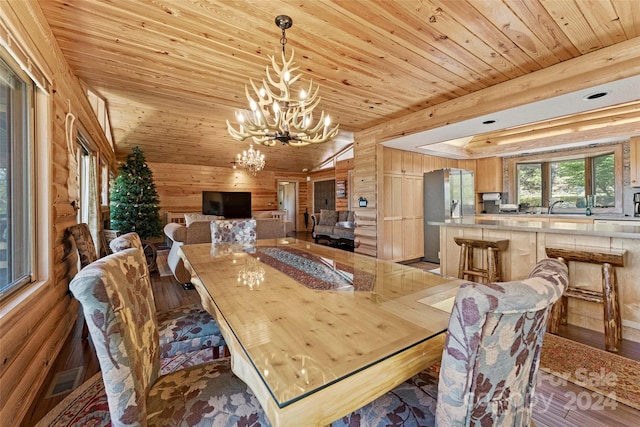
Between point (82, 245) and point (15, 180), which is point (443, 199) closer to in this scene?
point (82, 245)

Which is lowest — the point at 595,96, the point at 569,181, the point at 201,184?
the point at 569,181

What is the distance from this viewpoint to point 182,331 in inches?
58.3

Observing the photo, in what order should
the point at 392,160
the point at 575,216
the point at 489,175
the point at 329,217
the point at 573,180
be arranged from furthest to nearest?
the point at 329,217 < the point at 489,175 < the point at 573,180 < the point at 392,160 < the point at 575,216

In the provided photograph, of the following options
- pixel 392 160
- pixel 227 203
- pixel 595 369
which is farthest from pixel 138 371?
pixel 227 203

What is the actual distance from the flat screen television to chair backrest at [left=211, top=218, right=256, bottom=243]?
5.52 m

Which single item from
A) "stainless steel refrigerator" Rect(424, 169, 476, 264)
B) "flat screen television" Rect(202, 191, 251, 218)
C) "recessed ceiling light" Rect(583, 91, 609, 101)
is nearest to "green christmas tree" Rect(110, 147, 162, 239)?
"flat screen television" Rect(202, 191, 251, 218)

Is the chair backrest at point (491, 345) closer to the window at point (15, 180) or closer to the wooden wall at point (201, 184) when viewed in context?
the window at point (15, 180)

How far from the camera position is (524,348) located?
0.74 m

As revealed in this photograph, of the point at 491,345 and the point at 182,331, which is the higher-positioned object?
the point at 491,345

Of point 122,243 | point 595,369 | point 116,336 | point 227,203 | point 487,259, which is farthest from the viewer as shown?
point 227,203

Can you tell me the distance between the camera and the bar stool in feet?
9.34

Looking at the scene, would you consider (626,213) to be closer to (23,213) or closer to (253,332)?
(253,332)

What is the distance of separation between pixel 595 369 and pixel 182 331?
267 centimetres

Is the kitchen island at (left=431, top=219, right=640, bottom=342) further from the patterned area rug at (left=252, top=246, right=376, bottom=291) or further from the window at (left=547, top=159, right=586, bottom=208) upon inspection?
the window at (left=547, top=159, right=586, bottom=208)
